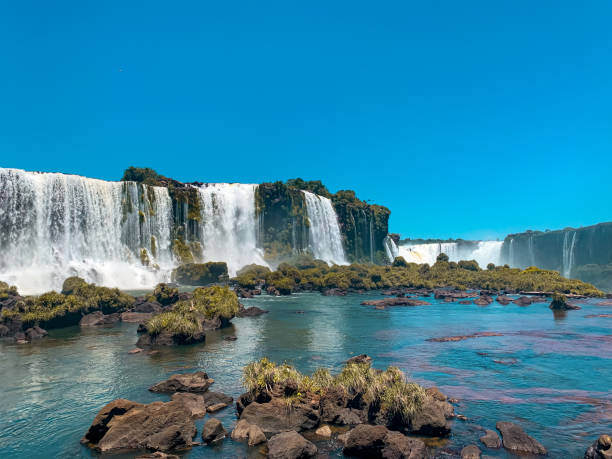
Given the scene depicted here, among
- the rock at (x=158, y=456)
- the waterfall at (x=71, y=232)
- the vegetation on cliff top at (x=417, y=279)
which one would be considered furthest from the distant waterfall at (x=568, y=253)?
the rock at (x=158, y=456)

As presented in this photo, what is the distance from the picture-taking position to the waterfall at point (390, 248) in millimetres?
130000

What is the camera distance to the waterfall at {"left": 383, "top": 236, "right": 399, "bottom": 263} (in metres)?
130

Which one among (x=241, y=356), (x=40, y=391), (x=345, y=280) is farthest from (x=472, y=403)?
(x=345, y=280)

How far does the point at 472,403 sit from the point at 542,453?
3.99 meters

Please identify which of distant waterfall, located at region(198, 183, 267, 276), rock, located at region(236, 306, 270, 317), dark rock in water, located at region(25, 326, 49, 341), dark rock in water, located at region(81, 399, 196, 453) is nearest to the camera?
dark rock in water, located at region(81, 399, 196, 453)

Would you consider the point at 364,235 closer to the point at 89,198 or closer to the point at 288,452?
the point at 89,198

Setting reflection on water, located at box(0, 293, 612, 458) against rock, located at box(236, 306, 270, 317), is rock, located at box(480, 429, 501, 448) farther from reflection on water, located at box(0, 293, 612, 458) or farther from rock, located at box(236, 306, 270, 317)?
rock, located at box(236, 306, 270, 317)

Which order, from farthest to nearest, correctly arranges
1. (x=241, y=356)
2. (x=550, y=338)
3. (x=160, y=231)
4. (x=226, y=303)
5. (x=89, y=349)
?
(x=160, y=231) < (x=226, y=303) < (x=550, y=338) < (x=89, y=349) < (x=241, y=356)

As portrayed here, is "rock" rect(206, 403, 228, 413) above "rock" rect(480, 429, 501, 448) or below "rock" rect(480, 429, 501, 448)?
above

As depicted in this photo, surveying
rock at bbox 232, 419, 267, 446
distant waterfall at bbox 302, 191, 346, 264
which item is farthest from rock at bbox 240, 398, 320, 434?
distant waterfall at bbox 302, 191, 346, 264

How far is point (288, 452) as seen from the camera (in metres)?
10.5

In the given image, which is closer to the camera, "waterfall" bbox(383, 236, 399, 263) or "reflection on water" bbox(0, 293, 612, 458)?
"reflection on water" bbox(0, 293, 612, 458)

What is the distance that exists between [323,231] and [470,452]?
97.8 m

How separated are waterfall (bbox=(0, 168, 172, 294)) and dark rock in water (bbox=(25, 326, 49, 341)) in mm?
28550
